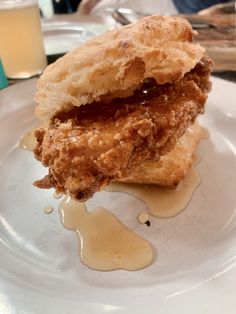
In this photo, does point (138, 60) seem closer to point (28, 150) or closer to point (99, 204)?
point (99, 204)

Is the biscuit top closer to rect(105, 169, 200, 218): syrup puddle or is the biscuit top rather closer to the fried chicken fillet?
the fried chicken fillet

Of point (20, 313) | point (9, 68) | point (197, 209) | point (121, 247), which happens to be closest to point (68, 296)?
point (20, 313)

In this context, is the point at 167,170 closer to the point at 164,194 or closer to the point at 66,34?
the point at 164,194

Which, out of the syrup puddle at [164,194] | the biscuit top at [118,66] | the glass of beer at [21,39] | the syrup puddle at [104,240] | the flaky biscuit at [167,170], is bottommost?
the syrup puddle at [164,194]

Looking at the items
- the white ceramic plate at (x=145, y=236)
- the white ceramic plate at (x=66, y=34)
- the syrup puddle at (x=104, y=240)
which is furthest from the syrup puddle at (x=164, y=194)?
the white ceramic plate at (x=66, y=34)

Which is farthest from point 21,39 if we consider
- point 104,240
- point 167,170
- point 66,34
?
point 104,240

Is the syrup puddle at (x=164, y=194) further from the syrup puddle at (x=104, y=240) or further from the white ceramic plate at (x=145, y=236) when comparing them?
the syrup puddle at (x=104, y=240)
